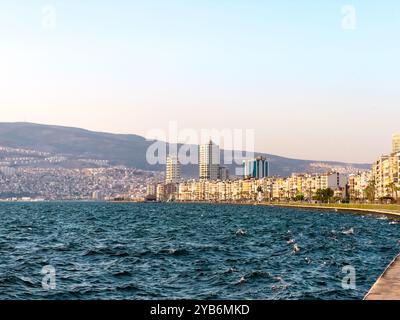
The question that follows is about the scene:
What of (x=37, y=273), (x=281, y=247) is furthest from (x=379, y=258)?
(x=37, y=273)

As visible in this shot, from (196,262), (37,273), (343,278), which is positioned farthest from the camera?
(196,262)

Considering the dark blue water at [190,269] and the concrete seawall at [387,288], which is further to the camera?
the dark blue water at [190,269]

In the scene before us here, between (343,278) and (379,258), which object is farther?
(379,258)

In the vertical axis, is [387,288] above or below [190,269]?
above

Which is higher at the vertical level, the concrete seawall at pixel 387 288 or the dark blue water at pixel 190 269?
the concrete seawall at pixel 387 288

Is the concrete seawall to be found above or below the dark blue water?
above

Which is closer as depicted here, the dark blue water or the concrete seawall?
the concrete seawall

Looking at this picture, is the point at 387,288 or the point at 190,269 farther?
the point at 190,269
